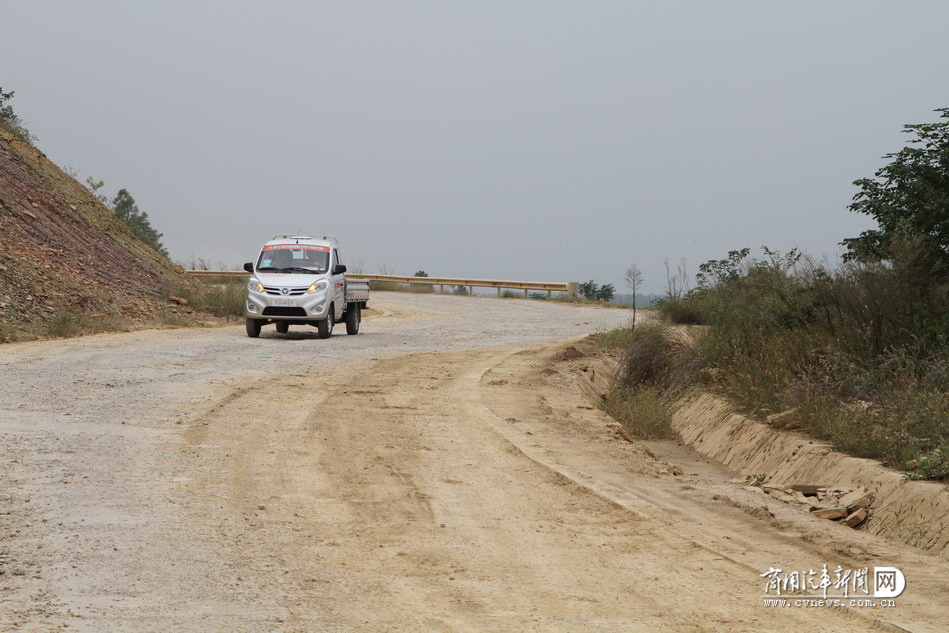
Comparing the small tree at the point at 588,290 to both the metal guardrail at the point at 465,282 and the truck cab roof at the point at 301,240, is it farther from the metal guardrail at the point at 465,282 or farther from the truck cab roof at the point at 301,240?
the truck cab roof at the point at 301,240

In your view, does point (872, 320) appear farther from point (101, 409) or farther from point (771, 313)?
point (101, 409)

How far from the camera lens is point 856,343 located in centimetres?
1404

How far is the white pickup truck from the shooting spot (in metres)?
23.6

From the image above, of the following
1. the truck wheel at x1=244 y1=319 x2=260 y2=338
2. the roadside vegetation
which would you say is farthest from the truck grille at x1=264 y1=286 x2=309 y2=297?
the roadside vegetation

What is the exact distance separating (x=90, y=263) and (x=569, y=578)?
27775 mm

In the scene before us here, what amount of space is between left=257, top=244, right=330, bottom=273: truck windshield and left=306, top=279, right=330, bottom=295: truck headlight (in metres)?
0.56

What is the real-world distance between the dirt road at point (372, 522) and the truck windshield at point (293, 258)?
964 cm

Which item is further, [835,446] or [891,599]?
[835,446]

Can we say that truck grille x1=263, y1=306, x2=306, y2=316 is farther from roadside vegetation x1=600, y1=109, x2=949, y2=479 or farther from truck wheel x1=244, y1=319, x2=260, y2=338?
roadside vegetation x1=600, y1=109, x2=949, y2=479

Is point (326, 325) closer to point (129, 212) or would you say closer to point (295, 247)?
point (295, 247)

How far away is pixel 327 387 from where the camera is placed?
1509 cm

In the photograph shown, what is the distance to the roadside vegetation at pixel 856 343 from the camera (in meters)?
10.7

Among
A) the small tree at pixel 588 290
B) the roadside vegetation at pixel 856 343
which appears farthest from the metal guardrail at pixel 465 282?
the roadside vegetation at pixel 856 343

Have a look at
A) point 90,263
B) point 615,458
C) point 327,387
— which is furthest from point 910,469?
point 90,263
